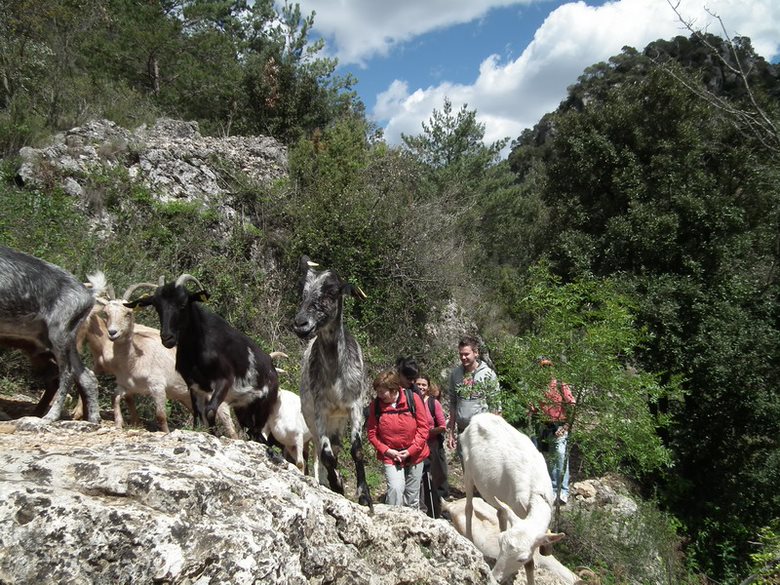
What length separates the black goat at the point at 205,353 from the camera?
4.80 m

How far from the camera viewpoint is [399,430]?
5117mm

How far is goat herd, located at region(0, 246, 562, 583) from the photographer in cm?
448

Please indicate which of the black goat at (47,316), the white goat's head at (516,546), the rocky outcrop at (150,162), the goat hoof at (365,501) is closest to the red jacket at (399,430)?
the goat hoof at (365,501)

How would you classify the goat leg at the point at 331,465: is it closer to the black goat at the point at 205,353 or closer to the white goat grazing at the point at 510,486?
the black goat at the point at 205,353

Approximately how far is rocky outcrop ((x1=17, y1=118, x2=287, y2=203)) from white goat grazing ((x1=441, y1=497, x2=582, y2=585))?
8.55 m

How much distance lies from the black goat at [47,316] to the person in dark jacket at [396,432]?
2492 millimetres

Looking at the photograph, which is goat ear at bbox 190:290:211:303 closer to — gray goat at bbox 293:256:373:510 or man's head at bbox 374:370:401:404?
gray goat at bbox 293:256:373:510

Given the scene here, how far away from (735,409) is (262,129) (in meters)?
15.6

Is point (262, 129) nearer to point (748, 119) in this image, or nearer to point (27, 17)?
point (27, 17)

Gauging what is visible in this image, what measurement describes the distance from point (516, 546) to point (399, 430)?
1383mm

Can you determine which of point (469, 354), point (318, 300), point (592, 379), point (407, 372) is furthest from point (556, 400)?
point (318, 300)

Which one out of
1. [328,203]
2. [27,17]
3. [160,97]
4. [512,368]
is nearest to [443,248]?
[328,203]

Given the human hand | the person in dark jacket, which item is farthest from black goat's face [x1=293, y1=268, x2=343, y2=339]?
the human hand

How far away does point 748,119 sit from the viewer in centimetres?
776
